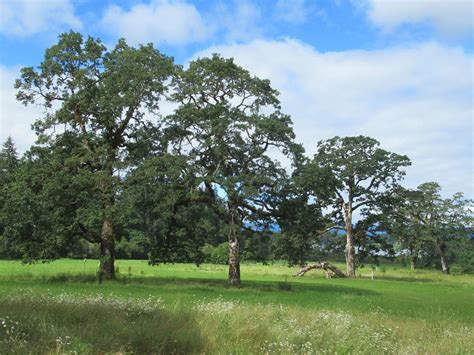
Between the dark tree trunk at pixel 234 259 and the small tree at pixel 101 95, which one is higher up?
the small tree at pixel 101 95

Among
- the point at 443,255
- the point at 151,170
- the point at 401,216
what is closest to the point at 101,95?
the point at 151,170

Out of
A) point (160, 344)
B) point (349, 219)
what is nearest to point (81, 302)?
→ point (160, 344)

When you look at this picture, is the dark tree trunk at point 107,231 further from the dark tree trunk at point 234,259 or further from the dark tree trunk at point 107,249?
the dark tree trunk at point 234,259

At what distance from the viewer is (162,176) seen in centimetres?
2928

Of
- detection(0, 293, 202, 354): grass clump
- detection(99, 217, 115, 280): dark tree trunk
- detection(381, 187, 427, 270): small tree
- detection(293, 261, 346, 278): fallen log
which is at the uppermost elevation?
detection(381, 187, 427, 270): small tree

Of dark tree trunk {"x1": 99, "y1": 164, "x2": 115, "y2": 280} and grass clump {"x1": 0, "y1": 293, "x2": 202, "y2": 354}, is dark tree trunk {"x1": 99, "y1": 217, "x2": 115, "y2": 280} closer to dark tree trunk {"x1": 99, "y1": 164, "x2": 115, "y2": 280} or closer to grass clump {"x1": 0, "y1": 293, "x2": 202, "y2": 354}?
dark tree trunk {"x1": 99, "y1": 164, "x2": 115, "y2": 280}

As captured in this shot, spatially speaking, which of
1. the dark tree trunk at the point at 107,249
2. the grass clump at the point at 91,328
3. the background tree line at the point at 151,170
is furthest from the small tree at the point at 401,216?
the grass clump at the point at 91,328

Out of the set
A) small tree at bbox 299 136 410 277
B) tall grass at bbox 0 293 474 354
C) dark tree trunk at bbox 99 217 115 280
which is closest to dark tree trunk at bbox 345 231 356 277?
small tree at bbox 299 136 410 277

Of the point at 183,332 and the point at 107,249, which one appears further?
the point at 107,249

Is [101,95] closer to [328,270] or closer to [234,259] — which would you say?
[234,259]

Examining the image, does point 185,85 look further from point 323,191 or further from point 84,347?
point 84,347

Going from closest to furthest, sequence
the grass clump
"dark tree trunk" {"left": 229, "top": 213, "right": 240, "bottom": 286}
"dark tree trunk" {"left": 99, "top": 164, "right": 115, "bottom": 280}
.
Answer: the grass clump
"dark tree trunk" {"left": 99, "top": 164, "right": 115, "bottom": 280}
"dark tree trunk" {"left": 229, "top": 213, "right": 240, "bottom": 286}

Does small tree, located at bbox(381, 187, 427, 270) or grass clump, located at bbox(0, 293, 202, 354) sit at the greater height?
small tree, located at bbox(381, 187, 427, 270)

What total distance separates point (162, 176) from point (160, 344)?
2088 cm
